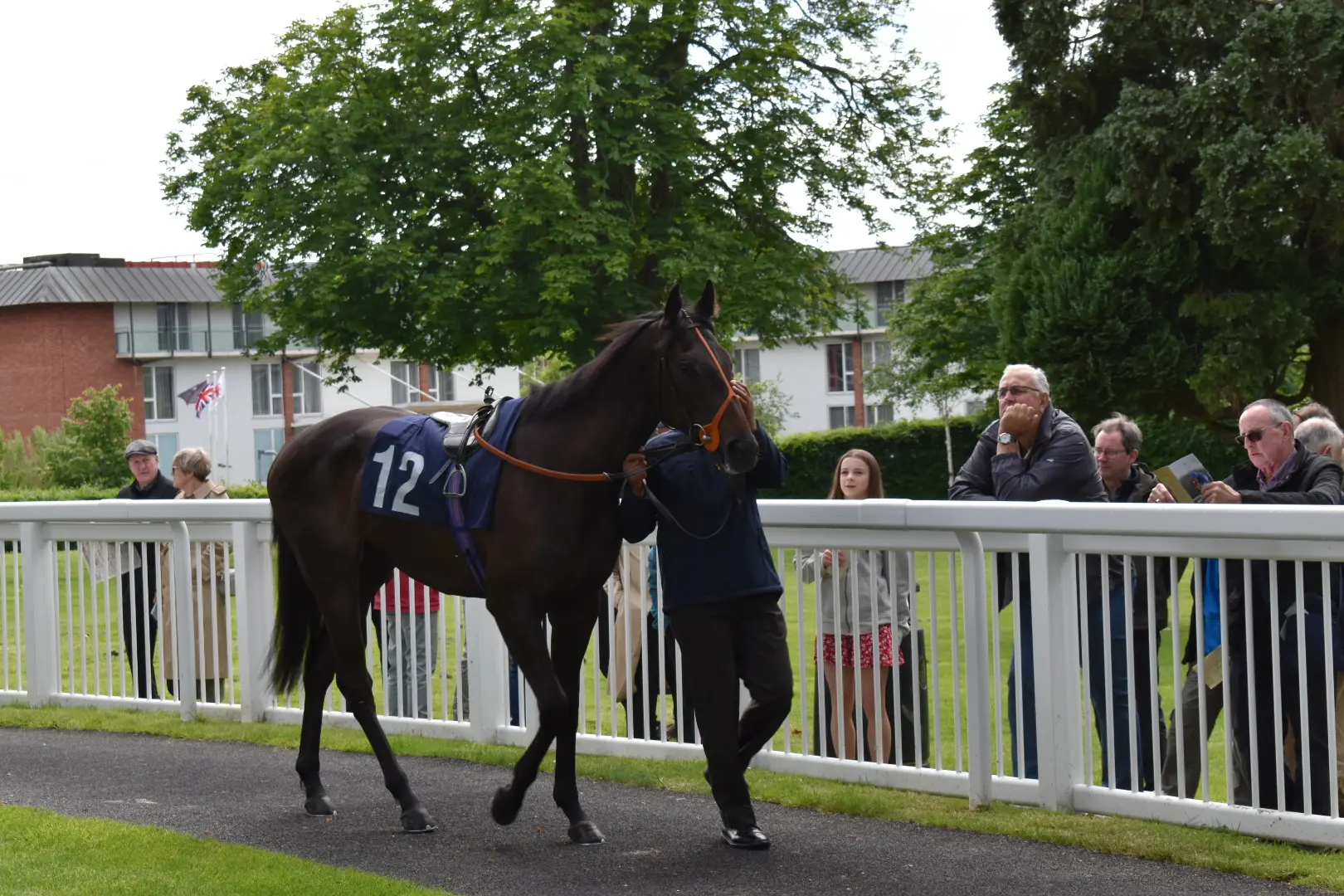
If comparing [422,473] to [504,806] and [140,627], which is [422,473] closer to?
[504,806]

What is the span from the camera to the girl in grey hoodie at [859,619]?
6.18 metres

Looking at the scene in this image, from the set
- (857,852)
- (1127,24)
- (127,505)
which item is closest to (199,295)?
(1127,24)

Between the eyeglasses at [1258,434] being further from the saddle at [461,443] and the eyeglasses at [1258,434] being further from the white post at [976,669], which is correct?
the saddle at [461,443]

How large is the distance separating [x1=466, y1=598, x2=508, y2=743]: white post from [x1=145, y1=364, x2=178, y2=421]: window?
67362 millimetres

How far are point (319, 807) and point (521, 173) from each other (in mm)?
22766

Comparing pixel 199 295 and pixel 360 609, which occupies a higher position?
pixel 199 295

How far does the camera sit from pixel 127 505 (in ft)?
29.1

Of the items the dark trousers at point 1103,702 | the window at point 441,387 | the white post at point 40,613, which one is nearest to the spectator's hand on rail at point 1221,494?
the dark trousers at point 1103,702

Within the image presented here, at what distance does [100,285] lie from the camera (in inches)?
2729

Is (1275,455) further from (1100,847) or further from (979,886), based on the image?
(979,886)

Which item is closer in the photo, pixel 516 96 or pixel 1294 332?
pixel 1294 332

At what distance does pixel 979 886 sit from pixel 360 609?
2.92m

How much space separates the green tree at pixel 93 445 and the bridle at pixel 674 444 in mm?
45938

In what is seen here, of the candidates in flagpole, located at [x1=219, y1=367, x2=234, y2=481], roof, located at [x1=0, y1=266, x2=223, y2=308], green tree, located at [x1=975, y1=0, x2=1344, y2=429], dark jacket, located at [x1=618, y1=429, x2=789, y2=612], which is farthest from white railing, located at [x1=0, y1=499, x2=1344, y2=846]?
roof, located at [x1=0, y1=266, x2=223, y2=308]
